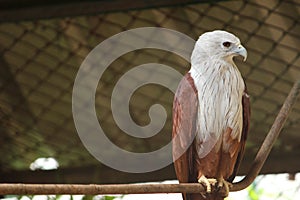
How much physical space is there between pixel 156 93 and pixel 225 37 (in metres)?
0.68

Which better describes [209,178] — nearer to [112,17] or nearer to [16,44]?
[112,17]

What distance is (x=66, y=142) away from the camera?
7.25 ft

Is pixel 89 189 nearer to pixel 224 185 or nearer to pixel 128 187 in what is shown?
pixel 128 187

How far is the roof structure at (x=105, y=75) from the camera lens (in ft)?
6.57

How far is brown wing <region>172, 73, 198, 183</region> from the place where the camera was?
1.47 m

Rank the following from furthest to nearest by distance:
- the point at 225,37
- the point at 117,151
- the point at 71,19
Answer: the point at 117,151, the point at 71,19, the point at 225,37

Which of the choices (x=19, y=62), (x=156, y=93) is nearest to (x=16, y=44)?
(x=19, y=62)

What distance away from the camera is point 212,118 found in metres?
1.45

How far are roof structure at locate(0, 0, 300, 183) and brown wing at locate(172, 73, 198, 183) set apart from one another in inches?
18.1

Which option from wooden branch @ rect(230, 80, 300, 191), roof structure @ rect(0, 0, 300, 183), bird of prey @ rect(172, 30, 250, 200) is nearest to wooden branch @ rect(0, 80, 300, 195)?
wooden branch @ rect(230, 80, 300, 191)

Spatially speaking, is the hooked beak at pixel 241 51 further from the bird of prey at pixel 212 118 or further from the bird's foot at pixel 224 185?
the bird's foot at pixel 224 185

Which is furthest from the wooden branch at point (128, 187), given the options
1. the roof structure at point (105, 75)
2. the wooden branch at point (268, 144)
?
the roof structure at point (105, 75)

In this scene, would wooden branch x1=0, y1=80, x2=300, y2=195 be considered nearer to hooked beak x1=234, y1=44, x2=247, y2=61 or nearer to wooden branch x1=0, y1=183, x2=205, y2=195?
wooden branch x1=0, y1=183, x2=205, y2=195

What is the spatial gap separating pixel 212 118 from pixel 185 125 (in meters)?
0.06
